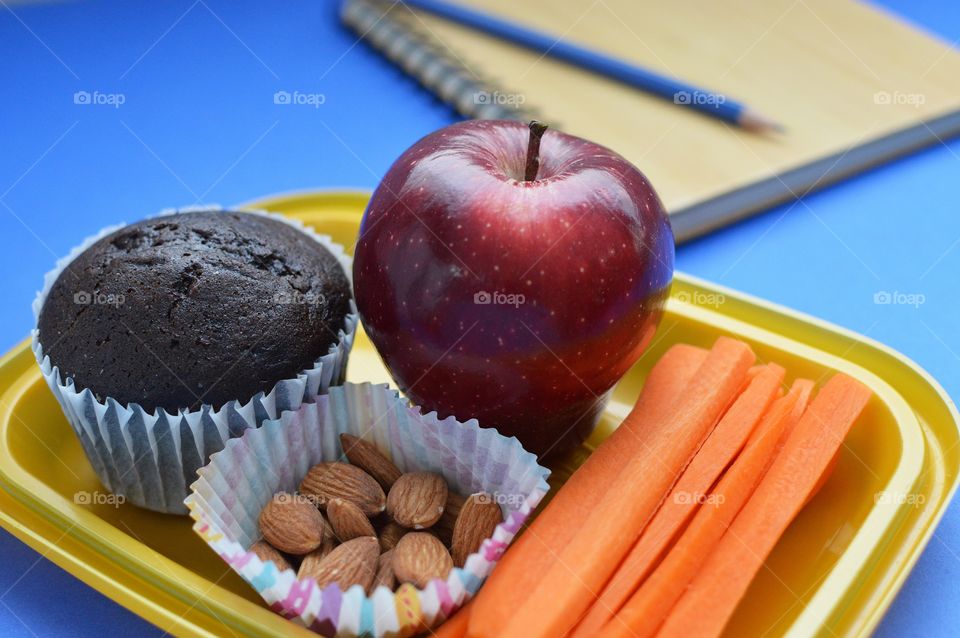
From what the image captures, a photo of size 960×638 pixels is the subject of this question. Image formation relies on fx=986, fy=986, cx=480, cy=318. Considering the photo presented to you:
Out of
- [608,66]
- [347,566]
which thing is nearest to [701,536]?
[347,566]

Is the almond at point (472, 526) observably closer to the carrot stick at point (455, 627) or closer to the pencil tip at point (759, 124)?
the carrot stick at point (455, 627)

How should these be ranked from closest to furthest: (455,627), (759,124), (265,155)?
(455,627) → (759,124) → (265,155)

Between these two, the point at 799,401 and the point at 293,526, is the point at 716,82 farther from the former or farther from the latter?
the point at 293,526

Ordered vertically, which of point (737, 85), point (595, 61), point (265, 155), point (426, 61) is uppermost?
point (737, 85)

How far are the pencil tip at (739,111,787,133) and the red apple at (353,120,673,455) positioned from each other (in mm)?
656

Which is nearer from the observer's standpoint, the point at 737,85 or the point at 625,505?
the point at 625,505

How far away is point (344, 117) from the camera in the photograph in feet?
5.67

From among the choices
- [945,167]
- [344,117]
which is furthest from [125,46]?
[945,167]

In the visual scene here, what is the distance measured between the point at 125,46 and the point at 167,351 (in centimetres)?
114

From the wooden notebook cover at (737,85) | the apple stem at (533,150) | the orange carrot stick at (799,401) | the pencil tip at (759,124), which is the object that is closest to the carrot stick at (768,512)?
the orange carrot stick at (799,401)

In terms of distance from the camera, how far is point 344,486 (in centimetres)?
91

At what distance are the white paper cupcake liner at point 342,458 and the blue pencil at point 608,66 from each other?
869mm

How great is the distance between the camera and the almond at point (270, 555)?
0.83 meters

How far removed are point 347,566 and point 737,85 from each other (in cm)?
118
